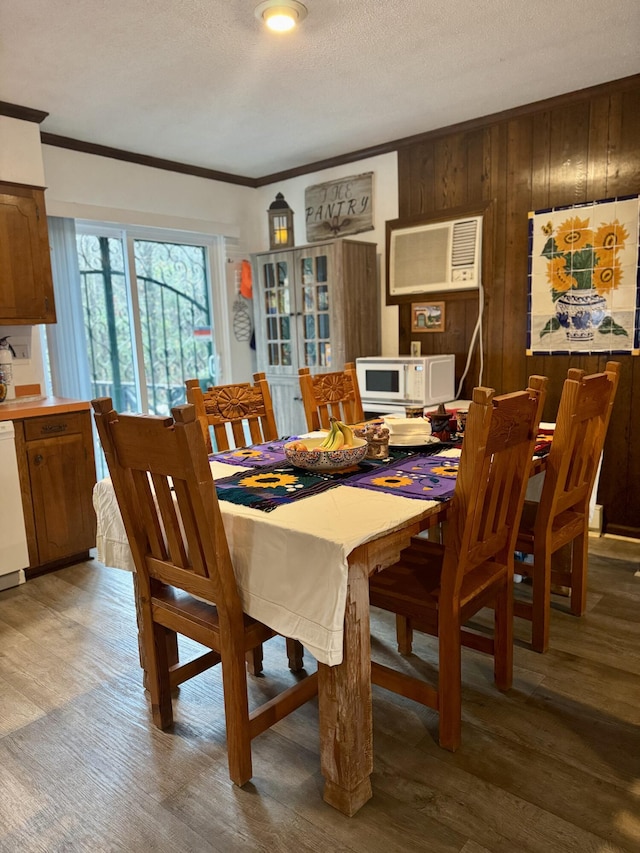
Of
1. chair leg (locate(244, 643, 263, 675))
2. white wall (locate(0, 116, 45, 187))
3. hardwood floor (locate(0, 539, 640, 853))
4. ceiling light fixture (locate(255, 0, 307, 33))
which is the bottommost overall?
hardwood floor (locate(0, 539, 640, 853))

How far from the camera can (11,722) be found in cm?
193

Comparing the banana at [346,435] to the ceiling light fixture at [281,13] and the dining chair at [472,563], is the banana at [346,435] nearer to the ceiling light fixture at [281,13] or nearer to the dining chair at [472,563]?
the dining chair at [472,563]

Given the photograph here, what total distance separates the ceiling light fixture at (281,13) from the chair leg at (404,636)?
7.69ft

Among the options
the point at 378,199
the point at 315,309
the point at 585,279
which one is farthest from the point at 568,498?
the point at 378,199

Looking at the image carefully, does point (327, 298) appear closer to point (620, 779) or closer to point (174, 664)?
point (174, 664)

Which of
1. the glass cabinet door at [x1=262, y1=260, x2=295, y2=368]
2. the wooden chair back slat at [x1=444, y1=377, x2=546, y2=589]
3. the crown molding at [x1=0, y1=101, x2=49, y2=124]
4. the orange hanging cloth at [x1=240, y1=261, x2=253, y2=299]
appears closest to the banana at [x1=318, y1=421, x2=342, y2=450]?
the wooden chair back slat at [x1=444, y1=377, x2=546, y2=589]

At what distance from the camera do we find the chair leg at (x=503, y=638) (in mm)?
1901

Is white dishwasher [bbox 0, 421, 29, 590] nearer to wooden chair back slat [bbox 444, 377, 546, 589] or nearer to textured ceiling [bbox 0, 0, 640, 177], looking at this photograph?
textured ceiling [bbox 0, 0, 640, 177]

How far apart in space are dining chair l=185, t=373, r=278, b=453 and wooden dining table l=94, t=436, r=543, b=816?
84 centimetres

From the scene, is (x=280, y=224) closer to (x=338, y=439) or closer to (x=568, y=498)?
(x=338, y=439)

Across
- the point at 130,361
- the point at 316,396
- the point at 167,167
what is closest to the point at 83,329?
the point at 130,361

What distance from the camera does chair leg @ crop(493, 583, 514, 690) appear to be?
190 cm

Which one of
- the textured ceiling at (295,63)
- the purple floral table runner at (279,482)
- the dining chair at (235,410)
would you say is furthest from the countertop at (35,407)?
the textured ceiling at (295,63)

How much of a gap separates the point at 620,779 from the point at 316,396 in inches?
73.6
